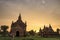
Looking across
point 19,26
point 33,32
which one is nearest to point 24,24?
point 19,26

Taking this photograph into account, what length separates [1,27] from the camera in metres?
22.7

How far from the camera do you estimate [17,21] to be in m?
19.7

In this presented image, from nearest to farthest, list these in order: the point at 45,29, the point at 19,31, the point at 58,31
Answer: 1. the point at 19,31
2. the point at 58,31
3. the point at 45,29

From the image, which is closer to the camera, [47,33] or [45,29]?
[47,33]

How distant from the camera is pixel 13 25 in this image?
63.5 feet

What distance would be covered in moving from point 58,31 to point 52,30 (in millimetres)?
1090

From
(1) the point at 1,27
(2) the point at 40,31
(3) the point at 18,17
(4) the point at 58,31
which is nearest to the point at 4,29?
(1) the point at 1,27

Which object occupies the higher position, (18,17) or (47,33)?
(18,17)

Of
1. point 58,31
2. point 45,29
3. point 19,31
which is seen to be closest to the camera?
point 19,31

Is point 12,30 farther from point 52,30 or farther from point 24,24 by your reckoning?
point 52,30

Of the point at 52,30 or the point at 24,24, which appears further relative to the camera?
the point at 52,30

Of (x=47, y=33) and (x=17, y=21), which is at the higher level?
(x=17, y=21)

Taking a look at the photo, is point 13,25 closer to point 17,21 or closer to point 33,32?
point 17,21

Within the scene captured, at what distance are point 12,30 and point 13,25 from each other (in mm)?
580
